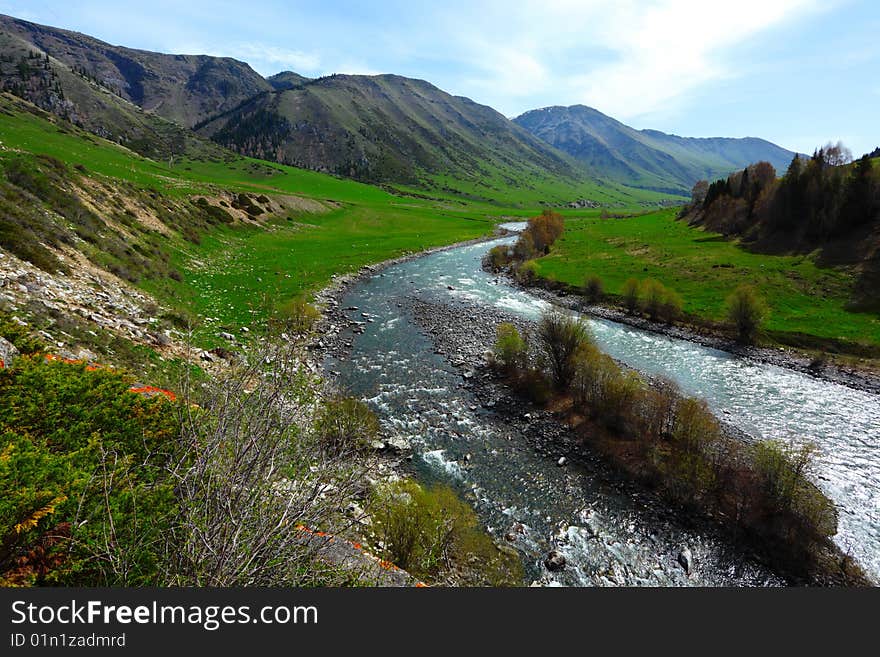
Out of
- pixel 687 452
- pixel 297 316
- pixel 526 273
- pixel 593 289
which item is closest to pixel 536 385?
pixel 687 452

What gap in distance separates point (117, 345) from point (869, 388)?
2080 inches

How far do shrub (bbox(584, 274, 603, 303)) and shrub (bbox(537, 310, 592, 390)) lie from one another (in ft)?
98.4

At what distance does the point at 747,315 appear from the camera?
40.6m

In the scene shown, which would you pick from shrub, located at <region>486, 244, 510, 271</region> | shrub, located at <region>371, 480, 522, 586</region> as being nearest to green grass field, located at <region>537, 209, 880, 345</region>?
shrub, located at <region>486, 244, 510, 271</region>

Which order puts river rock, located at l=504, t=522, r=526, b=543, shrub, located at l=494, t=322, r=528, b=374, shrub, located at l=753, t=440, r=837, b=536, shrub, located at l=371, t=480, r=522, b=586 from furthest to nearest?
1. shrub, located at l=494, t=322, r=528, b=374
2. river rock, located at l=504, t=522, r=526, b=543
3. shrub, located at l=753, t=440, r=837, b=536
4. shrub, located at l=371, t=480, r=522, b=586

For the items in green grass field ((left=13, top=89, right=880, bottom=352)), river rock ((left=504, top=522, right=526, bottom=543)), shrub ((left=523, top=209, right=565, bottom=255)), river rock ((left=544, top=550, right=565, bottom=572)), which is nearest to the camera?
river rock ((left=544, top=550, right=565, bottom=572))

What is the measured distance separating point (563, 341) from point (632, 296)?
92.7 feet

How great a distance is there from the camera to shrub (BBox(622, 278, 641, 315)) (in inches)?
1993

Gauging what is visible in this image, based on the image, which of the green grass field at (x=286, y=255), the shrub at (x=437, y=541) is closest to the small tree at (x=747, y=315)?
the shrub at (x=437, y=541)

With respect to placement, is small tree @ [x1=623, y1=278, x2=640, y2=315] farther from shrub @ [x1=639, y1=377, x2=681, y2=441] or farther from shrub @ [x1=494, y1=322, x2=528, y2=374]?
shrub @ [x1=639, y1=377, x2=681, y2=441]

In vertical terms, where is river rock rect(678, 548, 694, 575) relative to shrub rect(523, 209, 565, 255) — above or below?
below

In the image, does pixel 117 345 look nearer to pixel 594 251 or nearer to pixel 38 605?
pixel 38 605

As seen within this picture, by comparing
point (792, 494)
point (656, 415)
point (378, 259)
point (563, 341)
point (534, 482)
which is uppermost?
point (378, 259)

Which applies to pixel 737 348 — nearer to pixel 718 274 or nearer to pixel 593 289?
Answer: pixel 593 289
